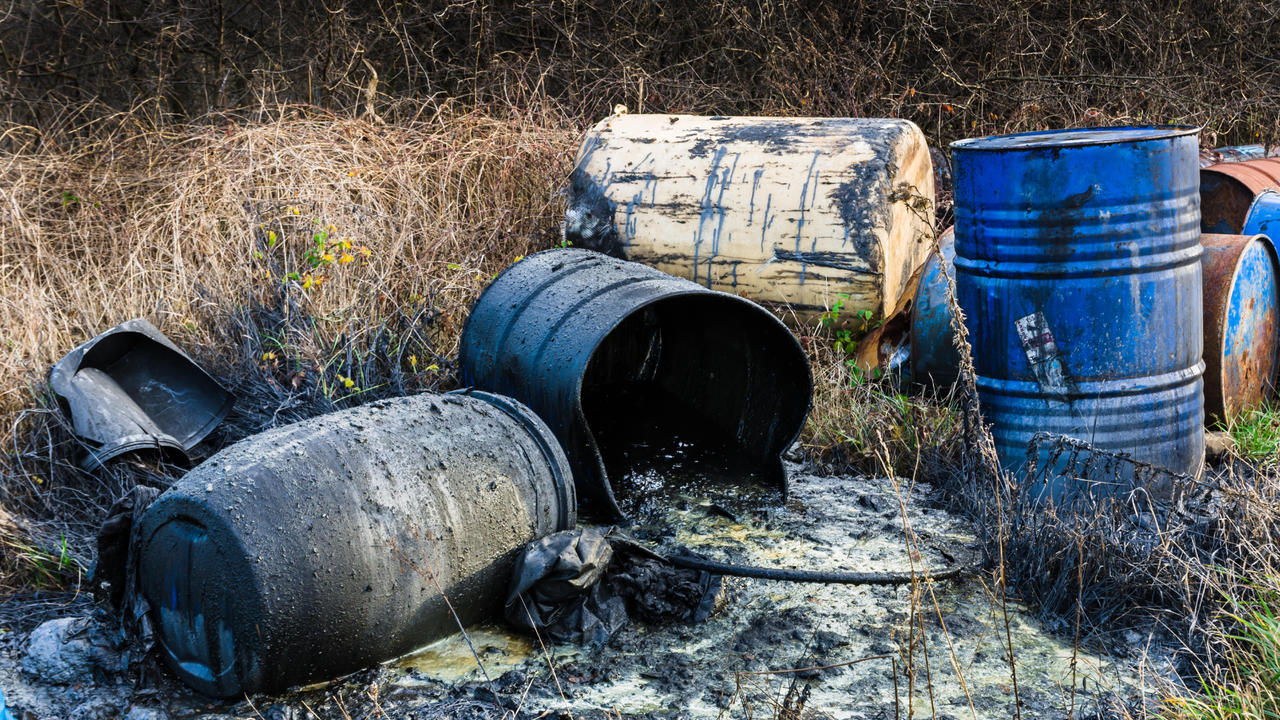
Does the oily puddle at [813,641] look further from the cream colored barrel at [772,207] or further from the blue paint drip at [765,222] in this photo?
the blue paint drip at [765,222]

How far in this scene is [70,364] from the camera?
3.70 m

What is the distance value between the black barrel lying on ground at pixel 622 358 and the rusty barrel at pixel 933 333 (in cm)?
74

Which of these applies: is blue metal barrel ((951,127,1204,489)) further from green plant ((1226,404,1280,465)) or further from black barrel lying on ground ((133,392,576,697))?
black barrel lying on ground ((133,392,576,697))

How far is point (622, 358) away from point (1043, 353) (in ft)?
6.38

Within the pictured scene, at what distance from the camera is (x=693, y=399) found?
4.24 m

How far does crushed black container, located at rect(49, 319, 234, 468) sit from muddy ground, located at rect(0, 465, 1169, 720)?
0.77m

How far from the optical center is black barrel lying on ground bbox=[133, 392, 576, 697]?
2.23 m

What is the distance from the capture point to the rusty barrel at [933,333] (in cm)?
396

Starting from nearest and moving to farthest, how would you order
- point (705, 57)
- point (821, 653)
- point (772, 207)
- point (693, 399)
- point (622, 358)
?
1. point (821, 653)
2. point (693, 399)
3. point (772, 207)
4. point (622, 358)
5. point (705, 57)

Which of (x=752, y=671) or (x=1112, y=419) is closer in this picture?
(x=752, y=671)

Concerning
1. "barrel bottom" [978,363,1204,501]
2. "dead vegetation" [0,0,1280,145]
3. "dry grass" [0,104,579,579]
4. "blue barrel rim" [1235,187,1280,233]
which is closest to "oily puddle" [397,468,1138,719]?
"barrel bottom" [978,363,1204,501]

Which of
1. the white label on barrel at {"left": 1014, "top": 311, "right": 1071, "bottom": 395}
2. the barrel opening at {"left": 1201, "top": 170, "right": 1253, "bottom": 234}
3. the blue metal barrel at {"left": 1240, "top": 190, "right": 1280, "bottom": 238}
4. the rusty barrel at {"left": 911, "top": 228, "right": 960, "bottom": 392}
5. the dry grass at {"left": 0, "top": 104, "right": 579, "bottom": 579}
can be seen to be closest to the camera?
the white label on barrel at {"left": 1014, "top": 311, "right": 1071, "bottom": 395}

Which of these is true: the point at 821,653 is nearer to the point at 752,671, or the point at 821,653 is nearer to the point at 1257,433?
the point at 752,671

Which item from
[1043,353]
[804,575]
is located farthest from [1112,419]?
[804,575]
